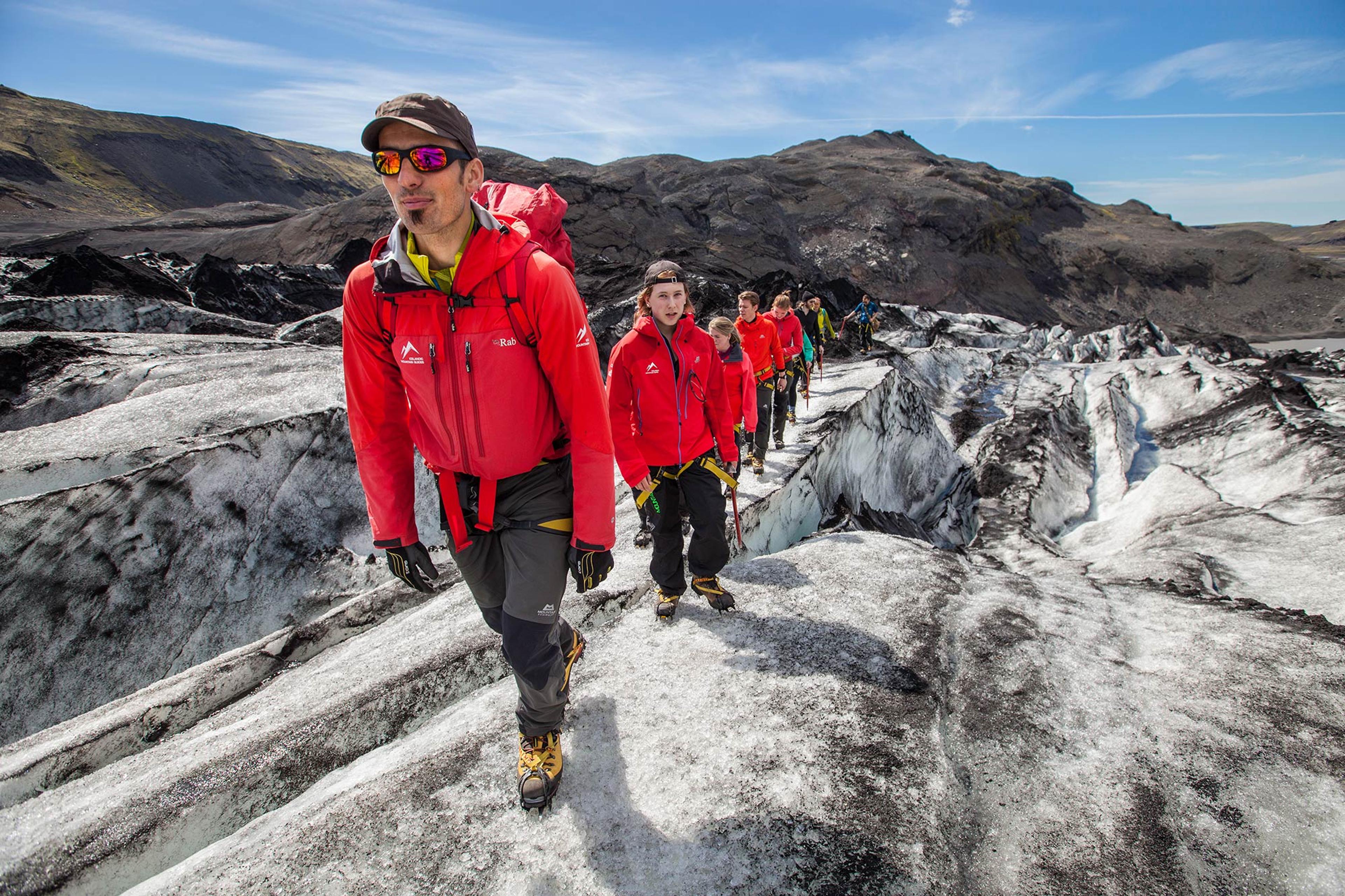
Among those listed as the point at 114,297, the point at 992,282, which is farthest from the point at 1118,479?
the point at 992,282

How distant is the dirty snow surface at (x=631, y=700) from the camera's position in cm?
234

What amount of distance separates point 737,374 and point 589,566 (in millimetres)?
4332

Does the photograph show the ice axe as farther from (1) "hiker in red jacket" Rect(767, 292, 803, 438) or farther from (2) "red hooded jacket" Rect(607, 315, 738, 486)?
(1) "hiker in red jacket" Rect(767, 292, 803, 438)

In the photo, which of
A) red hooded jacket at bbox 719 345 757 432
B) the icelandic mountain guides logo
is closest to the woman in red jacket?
red hooded jacket at bbox 719 345 757 432

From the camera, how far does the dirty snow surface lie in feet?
7.66

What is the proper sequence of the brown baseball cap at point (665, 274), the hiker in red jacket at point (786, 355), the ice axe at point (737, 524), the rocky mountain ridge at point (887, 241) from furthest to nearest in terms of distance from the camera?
the rocky mountain ridge at point (887, 241), the hiker in red jacket at point (786, 355), the ice axe at point (737, 524), the brown baseball cap at point (665, 274)

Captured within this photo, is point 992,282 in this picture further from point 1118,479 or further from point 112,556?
point 112,556

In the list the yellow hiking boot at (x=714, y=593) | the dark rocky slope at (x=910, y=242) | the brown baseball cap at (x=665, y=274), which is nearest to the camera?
the brown baseball cap at (x=665, y=274)

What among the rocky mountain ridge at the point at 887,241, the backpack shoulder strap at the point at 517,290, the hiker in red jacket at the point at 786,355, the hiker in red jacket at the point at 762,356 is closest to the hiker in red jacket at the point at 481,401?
the backpack shoulder strap at the point at 517,290

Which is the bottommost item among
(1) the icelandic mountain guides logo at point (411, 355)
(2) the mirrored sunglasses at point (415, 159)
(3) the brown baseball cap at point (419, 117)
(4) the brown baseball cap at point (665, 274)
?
(1) the icelandic mountain guides logo at point (411, 355)

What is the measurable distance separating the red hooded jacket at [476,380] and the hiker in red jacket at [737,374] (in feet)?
11.8

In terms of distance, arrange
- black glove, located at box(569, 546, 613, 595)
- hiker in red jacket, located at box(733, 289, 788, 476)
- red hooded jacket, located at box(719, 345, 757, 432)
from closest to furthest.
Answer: black glove, located at box(569, 546, 613, 595), red hooded jacket, located at box(719, 345, 757, 432), hiker in red jacket, located at box(733, 289, 788, 476)

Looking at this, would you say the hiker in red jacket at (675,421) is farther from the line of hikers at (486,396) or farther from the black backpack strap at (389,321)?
the black backpack strap at (389,321)

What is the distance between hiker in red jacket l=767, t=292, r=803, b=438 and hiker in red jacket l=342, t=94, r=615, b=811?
627 centimetres
